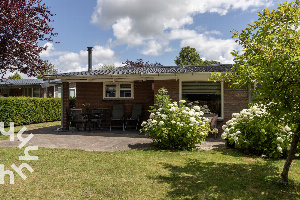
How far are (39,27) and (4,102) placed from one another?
4.96m

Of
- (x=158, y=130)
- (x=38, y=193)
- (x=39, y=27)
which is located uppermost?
(x=39, y=27)

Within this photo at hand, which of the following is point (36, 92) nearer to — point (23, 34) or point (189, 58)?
point (23, 34)

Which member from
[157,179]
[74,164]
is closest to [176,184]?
[157,179]

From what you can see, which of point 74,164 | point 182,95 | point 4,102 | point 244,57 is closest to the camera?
point 244,57

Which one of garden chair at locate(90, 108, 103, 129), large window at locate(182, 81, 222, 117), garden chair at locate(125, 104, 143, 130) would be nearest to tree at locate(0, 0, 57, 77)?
garden chair at locate(90, 108, 103, 129)

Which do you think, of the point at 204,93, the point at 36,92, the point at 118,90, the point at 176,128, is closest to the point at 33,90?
the point at 36,92

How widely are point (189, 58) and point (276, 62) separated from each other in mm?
45587

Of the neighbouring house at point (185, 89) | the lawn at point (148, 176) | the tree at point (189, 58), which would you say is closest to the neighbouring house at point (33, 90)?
the neighbouring house at point (185, 89)

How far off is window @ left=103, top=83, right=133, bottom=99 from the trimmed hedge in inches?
207

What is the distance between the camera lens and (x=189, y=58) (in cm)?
4784

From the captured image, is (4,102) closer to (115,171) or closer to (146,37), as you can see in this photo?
(146,37)

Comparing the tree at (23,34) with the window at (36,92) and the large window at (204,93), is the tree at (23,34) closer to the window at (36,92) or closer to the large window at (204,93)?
the large window at (204,93)

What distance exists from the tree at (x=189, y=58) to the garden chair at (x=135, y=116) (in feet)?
121

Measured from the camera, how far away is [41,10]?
10.4 meters
